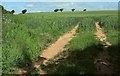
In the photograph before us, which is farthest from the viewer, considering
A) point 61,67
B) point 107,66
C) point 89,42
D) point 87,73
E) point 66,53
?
point 89,42

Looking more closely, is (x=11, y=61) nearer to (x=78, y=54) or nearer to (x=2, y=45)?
(x=2, y=45)

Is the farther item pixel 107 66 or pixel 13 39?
pixel 13 39

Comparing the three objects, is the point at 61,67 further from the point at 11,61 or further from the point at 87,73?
the point at 11,61

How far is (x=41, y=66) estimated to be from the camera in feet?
54.6

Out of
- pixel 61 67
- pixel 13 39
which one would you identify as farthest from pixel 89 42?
pixel 61 67

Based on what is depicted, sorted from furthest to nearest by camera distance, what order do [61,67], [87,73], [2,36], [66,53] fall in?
[66,53], [2,36], [61,67], [87,73]

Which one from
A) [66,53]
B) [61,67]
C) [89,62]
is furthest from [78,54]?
[61,67]

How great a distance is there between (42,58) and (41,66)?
2252 millimetres

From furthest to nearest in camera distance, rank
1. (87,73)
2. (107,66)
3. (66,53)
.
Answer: (66,53) → (107,66) → (87,73)

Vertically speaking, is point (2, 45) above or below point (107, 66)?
above

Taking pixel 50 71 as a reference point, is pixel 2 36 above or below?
above

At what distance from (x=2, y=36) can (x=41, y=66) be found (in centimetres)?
319

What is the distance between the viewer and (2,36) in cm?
1816

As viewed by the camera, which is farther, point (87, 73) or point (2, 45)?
point (2, 45)
